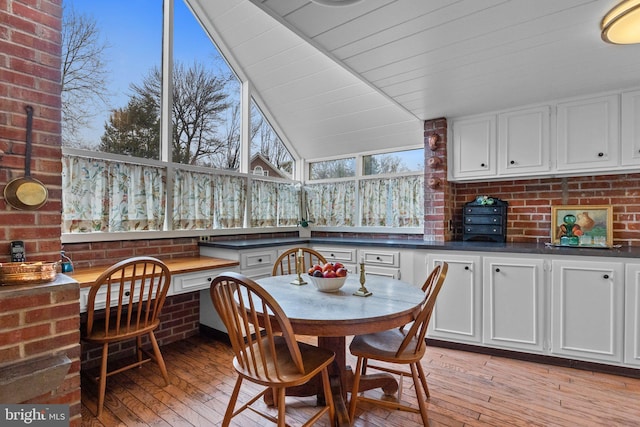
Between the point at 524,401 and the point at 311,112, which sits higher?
the point at 311,112

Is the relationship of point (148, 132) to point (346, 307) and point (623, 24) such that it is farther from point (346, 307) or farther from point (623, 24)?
point (623, 24)

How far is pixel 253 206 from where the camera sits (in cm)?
396

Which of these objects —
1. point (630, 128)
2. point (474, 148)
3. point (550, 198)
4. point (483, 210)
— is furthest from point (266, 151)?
point (630, 128)

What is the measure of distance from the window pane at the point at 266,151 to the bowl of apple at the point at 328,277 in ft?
7.73

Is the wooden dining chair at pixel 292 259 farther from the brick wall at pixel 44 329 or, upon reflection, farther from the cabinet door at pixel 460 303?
the brick wall at pixel 44 329

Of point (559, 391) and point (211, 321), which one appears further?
point (211, 321)

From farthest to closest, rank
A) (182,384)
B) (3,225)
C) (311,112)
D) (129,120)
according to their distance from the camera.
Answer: (311,112) → (129,120) → (182,384) → (3,225)

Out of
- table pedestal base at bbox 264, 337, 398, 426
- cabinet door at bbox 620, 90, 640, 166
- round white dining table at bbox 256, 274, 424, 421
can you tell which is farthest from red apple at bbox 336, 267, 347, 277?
cabinet door at bbox 620, 90, 640, 166

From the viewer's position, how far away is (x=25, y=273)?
4.62 feet

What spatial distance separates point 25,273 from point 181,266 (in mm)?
1314

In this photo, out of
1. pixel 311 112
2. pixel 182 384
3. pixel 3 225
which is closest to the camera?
pixel 3 225

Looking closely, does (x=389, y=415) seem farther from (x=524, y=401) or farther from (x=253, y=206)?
(x=253, y=206)

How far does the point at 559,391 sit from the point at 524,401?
325mm

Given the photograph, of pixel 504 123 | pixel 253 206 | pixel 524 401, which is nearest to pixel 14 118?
pixel 253 206
